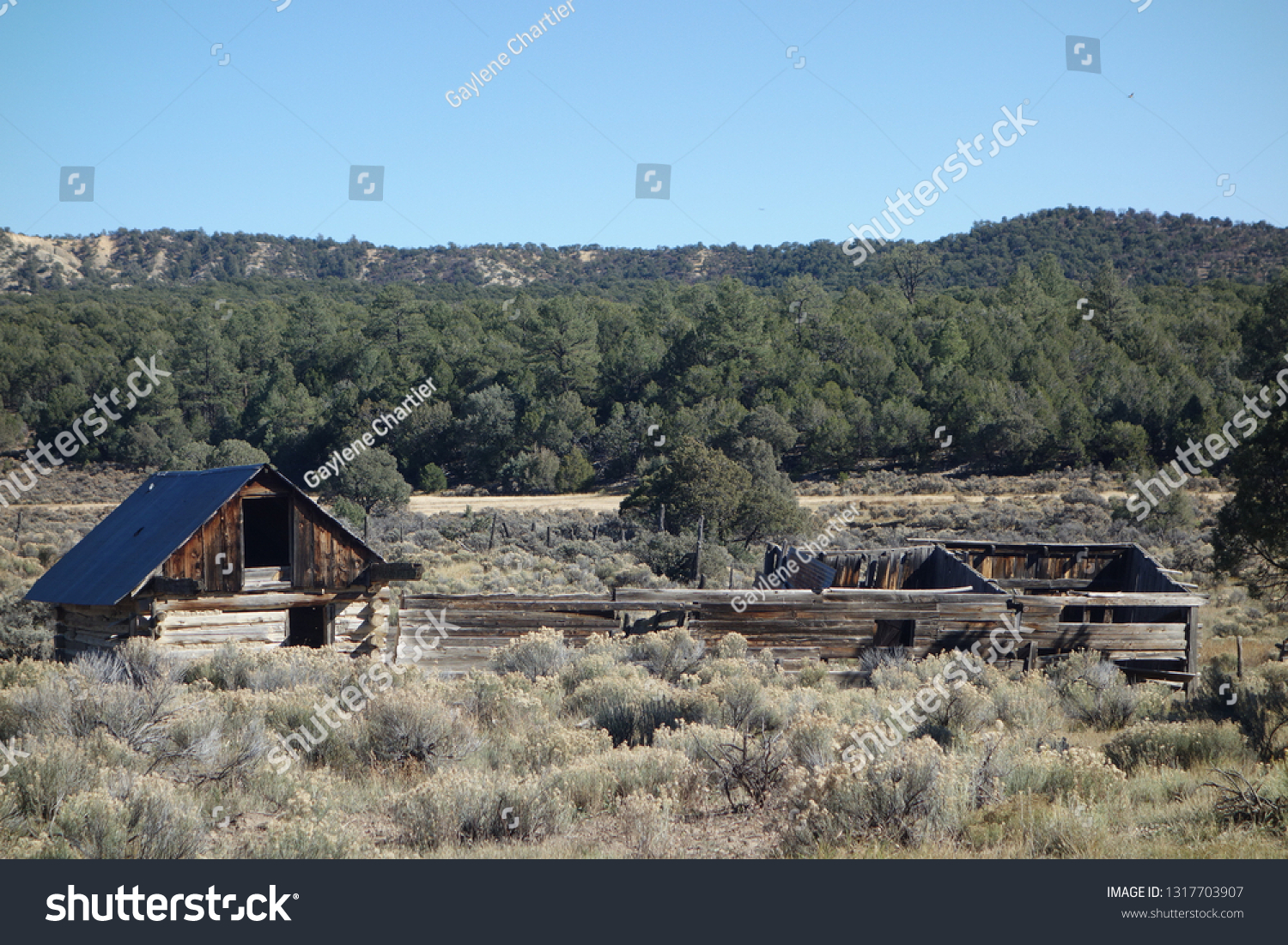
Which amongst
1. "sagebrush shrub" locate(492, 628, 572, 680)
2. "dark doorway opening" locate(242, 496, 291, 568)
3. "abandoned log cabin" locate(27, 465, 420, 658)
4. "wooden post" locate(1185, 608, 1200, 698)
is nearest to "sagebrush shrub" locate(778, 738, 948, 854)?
"sagebrush shrub" locate(492, 628, 572, 680)

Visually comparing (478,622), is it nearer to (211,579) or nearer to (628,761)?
(211,579)

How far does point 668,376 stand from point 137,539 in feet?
160

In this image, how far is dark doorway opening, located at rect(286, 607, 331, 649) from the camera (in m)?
14.8

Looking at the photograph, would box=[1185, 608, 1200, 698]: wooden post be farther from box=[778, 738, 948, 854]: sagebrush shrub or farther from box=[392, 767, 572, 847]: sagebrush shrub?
box=[392, 767, 572, 847]: sagebrush shrub

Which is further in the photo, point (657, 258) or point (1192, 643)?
point (657, 258)

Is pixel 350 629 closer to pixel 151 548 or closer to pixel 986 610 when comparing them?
pixel 151 548

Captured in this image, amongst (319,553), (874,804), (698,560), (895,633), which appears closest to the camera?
(874,804)

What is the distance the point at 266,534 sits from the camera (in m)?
18.4

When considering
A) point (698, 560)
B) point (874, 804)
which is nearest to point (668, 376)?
point (698, 560)

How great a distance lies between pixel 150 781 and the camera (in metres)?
6.38

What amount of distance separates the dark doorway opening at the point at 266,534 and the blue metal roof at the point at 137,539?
2390mm

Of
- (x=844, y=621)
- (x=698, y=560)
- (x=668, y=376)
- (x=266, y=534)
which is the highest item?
(x=668, y=376)
